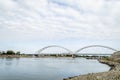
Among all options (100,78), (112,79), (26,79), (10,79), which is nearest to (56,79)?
(26,79)

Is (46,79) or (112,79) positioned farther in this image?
(46,79)

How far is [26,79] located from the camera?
131 feet

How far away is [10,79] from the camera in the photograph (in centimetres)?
4006

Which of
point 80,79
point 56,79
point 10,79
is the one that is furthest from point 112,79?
point 10,79

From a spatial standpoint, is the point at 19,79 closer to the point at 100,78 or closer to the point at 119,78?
the point at 100,78

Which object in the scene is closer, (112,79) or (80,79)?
(112,79)

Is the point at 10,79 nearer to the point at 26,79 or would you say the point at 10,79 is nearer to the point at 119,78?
the point at 26,79

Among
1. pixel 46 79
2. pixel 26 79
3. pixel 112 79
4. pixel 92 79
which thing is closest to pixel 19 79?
pixel 26 79

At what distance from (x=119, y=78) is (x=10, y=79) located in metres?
21.0

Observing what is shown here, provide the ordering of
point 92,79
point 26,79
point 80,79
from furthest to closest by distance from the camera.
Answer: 1. point 26,79
2. point 80,79
3. point 92,79

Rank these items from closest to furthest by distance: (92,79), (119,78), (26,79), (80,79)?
(119,78) < (92,79) < (80,79) < (26,79)

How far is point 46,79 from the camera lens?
41000 millimetres

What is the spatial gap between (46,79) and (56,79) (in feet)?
6.71

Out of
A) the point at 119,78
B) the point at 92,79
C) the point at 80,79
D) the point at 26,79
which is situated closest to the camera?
the point at 119,78
